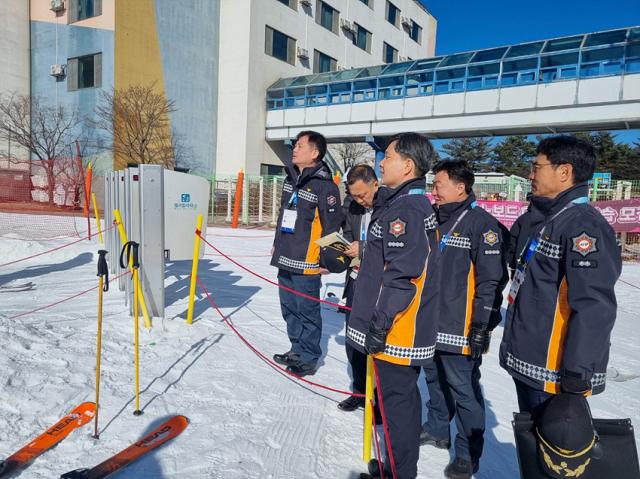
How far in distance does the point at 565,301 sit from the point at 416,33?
132 ft

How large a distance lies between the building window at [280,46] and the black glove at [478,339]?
2520cm

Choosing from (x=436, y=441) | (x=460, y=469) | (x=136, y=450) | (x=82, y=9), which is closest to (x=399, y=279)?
(x=460, y=469)

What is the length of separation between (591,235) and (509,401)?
2.44m

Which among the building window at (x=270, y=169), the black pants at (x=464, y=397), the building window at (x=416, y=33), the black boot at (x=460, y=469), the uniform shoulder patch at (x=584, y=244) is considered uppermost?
the building window at (x=416, y=33)

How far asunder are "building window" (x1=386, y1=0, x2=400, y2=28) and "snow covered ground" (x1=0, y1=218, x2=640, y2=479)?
109ft

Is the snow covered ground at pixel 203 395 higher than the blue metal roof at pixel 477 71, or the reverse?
the blue metal roof at pixel 477 71

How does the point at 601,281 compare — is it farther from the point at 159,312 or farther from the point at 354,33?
the point at 354,33

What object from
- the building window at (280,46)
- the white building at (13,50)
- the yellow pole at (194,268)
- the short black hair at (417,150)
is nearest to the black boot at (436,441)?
the short black hair at (417,150)

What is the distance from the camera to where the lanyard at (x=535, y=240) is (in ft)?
6.87

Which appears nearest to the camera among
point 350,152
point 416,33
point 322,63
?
point 322,63

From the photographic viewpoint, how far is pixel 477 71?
19.7 meters

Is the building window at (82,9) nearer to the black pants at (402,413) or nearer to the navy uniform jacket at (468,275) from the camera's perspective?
the navy uniform jacket at (468,275)

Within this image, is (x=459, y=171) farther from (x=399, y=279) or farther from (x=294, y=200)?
(x=294, y=200)

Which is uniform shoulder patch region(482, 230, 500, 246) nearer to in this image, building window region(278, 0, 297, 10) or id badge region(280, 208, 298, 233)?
id badge region(280, 208, 298, 233)
